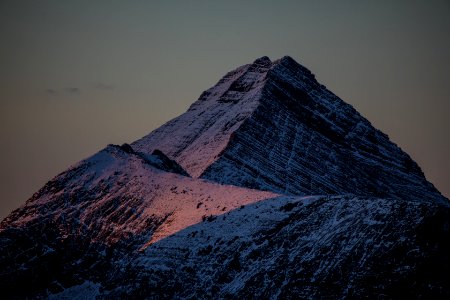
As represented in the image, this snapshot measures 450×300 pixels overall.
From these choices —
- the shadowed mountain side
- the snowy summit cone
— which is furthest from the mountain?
the snowy summit cone

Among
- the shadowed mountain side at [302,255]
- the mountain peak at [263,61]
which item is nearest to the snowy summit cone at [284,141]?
the mountain peak at [263,61]

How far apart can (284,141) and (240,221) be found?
94.5 ft

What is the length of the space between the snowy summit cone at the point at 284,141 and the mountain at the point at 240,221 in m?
0.23

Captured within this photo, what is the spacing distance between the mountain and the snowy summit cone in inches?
9.1

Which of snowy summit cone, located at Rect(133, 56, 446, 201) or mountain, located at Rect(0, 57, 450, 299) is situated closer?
mountain, located at Rect(0, 57, 450, 299)

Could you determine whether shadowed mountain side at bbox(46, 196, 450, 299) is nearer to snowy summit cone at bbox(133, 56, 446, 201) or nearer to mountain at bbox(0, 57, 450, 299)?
mountain at bbox(0, 57, 450, 299)

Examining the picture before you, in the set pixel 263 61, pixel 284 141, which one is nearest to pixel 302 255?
pixel 284 141

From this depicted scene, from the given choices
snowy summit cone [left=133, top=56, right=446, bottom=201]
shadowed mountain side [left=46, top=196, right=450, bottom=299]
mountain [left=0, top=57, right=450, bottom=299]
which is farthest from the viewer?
snowy summit cone [left=133, top=56, right=446, bottom=201]

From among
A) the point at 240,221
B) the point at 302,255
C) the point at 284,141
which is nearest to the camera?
the point at 302,255

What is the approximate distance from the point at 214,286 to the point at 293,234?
402cm

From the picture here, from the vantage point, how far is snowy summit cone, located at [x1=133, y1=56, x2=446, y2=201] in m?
44.7

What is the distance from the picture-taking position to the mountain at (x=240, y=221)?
1655cm

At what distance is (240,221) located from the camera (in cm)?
2338

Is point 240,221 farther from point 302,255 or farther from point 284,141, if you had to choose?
point 284,141
